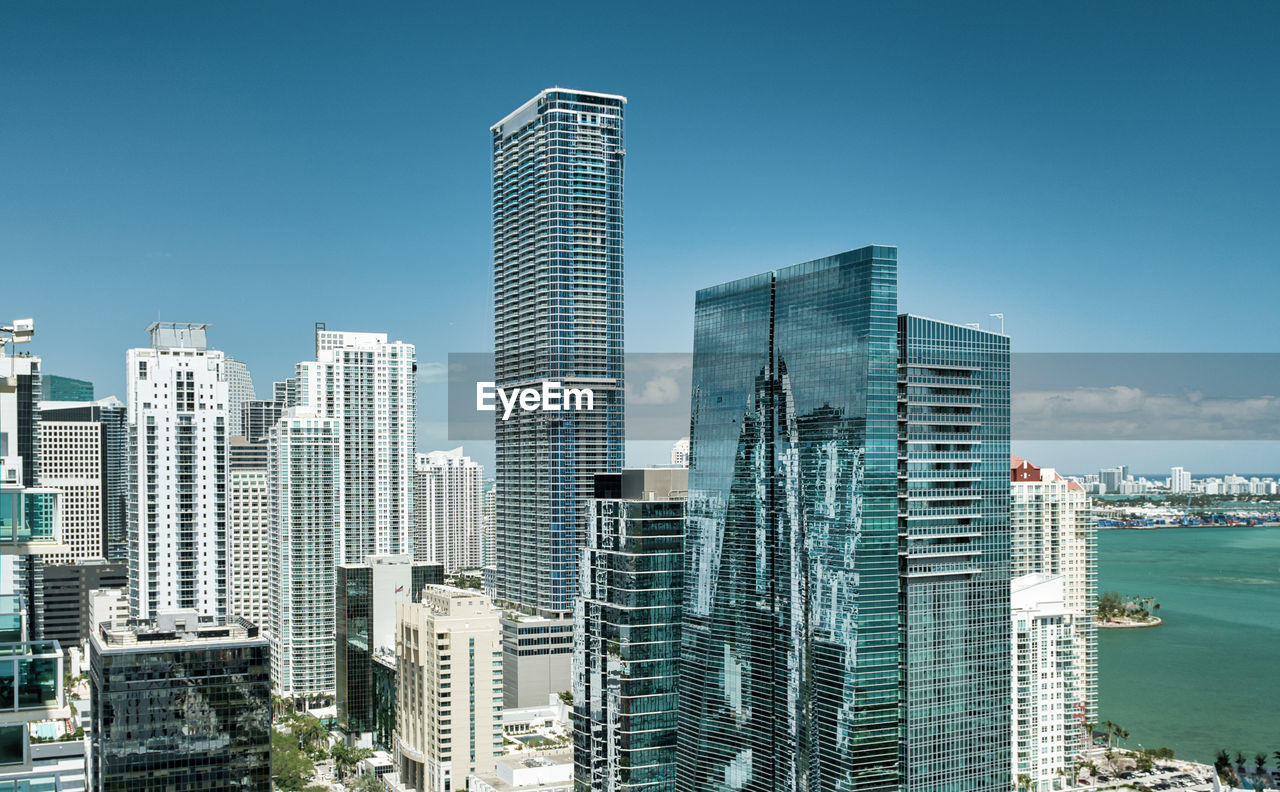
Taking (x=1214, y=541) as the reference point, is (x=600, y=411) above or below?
above

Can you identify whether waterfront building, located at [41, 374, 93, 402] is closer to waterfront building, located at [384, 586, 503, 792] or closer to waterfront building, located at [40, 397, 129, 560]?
waterfront building, located at [40, 397, 129, 560]

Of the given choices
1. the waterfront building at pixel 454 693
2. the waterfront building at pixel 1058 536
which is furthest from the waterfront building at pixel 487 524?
the waterfront building at pixel 1058 536

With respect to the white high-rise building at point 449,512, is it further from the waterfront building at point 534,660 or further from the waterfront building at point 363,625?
the waterfront building at point 363,625

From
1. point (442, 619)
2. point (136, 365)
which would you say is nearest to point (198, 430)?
point (136, 365)

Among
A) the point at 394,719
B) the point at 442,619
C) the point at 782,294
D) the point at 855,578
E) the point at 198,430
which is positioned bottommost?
the point at 394,719

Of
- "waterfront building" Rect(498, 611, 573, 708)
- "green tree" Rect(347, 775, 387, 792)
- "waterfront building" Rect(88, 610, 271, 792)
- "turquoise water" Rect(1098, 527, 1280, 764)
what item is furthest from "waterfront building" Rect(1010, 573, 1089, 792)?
"waterfront building" Rect(88, 610, 271, 792)

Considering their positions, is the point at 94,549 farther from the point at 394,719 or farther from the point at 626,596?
the point at 626,596

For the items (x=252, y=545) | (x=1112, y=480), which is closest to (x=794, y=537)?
(x=252, y=545)
